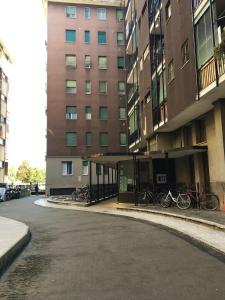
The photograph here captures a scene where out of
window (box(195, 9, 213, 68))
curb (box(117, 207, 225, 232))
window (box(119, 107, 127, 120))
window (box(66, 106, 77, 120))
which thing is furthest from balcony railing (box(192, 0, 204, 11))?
window (box(119, 107, 127, 120))

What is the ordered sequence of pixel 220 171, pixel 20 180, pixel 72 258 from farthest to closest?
1. pixel 20 180
2. pixel 220 171
3. pixel 72 258

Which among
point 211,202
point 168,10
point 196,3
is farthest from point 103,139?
point 196,3

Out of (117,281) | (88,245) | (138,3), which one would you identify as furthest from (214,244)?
(138,3)

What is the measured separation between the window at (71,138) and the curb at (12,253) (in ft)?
117

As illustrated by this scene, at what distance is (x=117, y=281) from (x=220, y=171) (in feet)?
37.9

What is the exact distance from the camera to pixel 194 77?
17000 mm

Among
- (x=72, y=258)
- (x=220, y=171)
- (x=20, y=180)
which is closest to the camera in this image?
(x=72, y=258)

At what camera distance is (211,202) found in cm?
1738

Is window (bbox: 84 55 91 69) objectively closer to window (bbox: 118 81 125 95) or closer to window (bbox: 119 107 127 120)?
window (bbox: 118 81 125 95)

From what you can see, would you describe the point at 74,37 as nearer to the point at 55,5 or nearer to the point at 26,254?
the point at 55,5

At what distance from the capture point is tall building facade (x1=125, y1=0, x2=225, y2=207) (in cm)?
1593

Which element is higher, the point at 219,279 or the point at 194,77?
the point at 194,77

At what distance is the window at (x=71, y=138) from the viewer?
152 ft

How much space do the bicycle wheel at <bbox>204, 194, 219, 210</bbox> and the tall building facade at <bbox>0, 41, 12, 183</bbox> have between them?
40.6 m
